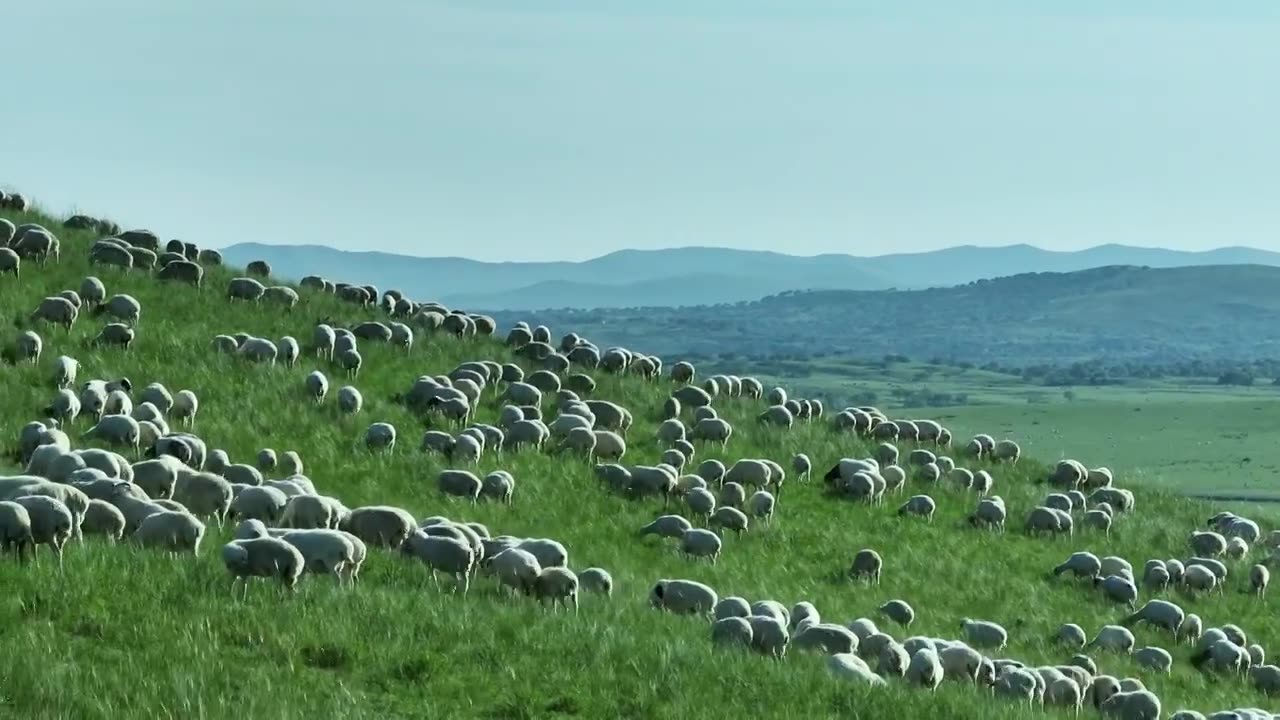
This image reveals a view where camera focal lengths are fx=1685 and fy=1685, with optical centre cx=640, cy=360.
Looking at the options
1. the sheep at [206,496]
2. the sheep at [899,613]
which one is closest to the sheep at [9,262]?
the sheep at [206,496]

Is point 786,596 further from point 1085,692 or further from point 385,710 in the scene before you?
point 385,710

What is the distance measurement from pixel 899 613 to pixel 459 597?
745cm

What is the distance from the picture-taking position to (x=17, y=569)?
1314 cm

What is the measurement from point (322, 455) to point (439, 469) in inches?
64.9

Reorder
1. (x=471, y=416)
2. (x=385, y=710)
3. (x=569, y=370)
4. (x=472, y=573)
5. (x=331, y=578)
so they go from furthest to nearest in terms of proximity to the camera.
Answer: (x=569, y=370) → (x=471, y=416) → (x=472, y=573) → (x=331, y=578) → (x=385, y=710)

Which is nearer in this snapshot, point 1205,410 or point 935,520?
point 935,520

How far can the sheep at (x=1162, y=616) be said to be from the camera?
22.6 m

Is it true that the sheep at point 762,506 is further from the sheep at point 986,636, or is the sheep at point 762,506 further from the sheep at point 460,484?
the sheep at point 986,636

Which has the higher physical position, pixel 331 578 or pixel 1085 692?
pixel 331 578

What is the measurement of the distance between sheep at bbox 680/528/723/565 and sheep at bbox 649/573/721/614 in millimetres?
4345

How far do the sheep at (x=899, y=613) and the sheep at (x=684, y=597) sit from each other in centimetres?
365

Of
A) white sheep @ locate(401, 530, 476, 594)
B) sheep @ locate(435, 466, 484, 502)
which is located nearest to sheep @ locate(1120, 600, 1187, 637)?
sheep @ locate(435, 466, 484, 502)

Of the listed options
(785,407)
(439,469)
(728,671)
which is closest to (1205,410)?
(785,407)

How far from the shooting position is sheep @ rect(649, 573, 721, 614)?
17.6 metres
